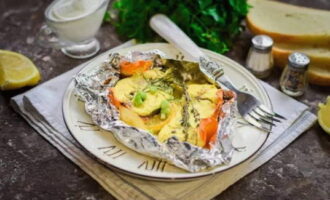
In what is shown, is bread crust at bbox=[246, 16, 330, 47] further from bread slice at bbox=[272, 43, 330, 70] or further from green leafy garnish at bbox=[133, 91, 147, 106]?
green leafy garnish at bbox=[133, 91, 147, 106]

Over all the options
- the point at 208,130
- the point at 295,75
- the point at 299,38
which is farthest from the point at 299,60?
the point at 208,130

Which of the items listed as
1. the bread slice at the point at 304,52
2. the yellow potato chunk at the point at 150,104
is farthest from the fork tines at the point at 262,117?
the bread slice at the point at 304,52

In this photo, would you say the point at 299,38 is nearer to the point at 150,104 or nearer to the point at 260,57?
the point at 260,57

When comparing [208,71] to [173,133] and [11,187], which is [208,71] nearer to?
[173,133]

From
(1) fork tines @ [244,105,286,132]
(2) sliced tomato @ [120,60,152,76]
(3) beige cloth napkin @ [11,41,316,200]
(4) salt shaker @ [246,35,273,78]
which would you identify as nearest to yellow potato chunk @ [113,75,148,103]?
(2) sliced tomato @ [120,60,152,76]

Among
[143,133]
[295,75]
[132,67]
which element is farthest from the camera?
[295,75]

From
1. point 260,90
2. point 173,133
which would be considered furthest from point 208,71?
point 173,133

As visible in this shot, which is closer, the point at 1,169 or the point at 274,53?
the point at 1,169
